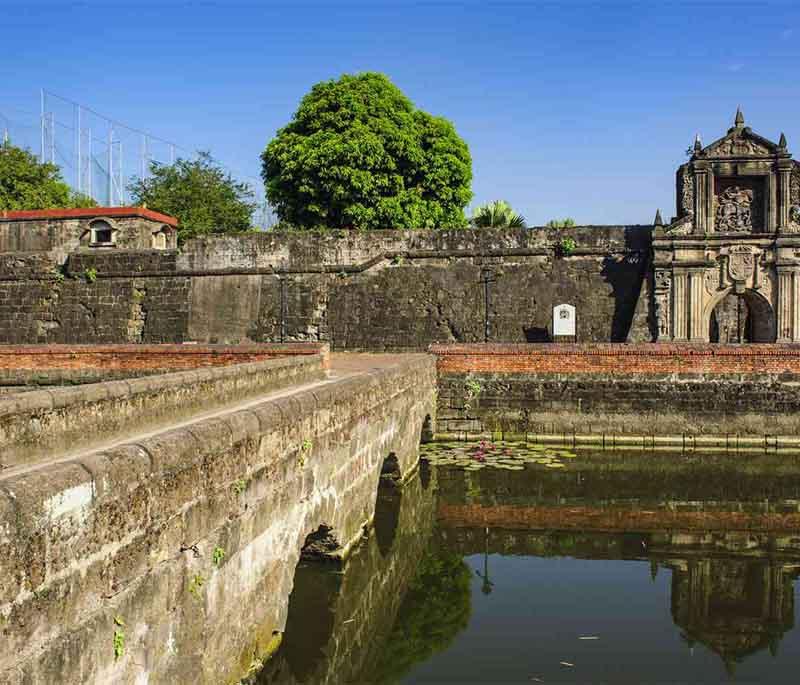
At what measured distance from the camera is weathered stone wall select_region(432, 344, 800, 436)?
47.0 ft

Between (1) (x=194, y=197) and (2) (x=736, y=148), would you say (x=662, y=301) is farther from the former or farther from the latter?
(1) (x=194, y=197)

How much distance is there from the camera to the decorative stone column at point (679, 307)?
18078 millimetres

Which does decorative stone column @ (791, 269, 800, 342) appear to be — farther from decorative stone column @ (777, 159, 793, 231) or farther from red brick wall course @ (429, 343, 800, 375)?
red brick wall course @ (429, 343, 800, 375)

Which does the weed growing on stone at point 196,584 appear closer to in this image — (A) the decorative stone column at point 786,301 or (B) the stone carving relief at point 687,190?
(B) the stone carving relief at point 687,190

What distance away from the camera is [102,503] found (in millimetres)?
2889

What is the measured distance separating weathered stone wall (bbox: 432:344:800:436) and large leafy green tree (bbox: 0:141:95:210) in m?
24.0

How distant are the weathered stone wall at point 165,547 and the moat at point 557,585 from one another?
92 centimetres

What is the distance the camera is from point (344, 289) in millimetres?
20781

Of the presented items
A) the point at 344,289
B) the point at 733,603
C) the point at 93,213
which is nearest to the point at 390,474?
the point at 733,603

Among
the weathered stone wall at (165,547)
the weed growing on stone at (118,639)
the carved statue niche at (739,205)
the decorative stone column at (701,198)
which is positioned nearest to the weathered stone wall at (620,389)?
the decorative stone column at (701,198)

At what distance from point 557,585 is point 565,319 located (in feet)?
36.5

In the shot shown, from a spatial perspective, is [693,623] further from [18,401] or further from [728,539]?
[18,401]

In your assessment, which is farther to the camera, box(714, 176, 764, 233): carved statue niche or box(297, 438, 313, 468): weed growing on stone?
box(714, 176, 764, 233): carved statue niche

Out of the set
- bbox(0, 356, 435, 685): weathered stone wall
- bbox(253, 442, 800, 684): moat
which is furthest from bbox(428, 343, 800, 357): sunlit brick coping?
bbox(0, 356, 435, 685): weathered stone wall
